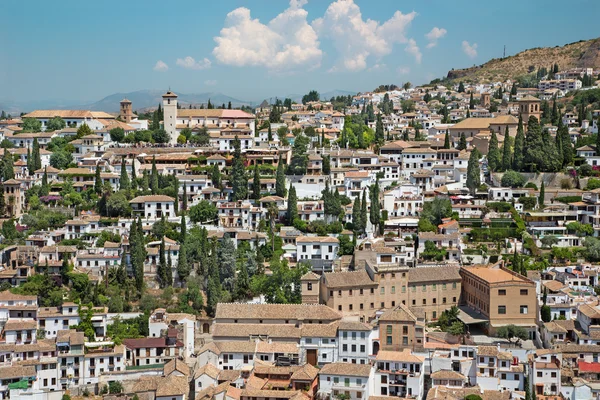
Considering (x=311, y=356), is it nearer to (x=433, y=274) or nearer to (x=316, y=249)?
(x=433, y=274)

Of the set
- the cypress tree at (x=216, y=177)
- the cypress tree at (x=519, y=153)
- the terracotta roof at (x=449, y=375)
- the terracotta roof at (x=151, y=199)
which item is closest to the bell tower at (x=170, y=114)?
the cypress tree at (x=216, y=177)

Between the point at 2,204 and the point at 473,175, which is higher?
the point at 473,175

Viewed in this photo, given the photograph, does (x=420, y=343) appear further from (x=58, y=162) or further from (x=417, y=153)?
(x=58, y=162)

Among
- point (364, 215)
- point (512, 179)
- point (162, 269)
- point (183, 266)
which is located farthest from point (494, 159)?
point (162, 269)

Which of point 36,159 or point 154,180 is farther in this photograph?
point 36,159

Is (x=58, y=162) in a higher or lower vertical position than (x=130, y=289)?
higher

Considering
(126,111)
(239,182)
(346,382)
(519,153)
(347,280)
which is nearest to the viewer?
(346,382)

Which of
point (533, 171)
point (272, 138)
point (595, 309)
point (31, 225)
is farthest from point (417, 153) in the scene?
point (31, 225)

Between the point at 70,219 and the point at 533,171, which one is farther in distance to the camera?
the point at 533,171
